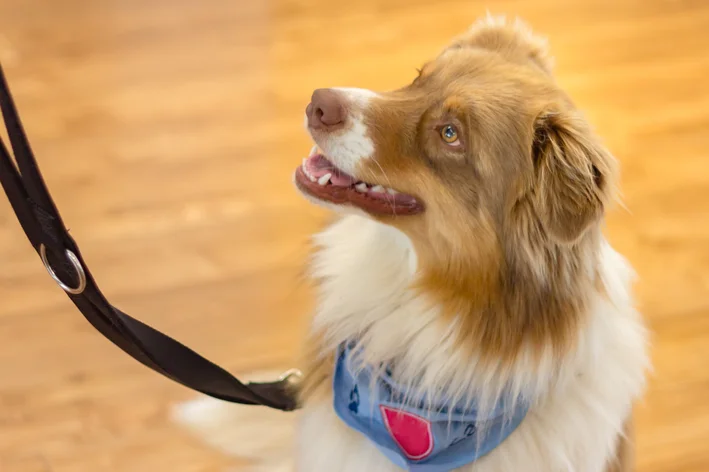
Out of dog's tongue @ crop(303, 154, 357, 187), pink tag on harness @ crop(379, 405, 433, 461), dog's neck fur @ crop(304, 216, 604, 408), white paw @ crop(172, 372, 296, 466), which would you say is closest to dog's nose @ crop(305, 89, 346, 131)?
dog's tongue @ crop(303, 154, 357, 187)

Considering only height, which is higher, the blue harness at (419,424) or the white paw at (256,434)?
the blue harness at (419,424)

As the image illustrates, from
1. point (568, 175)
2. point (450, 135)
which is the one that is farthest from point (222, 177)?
point (568, 175)

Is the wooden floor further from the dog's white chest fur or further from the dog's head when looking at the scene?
the dog's head

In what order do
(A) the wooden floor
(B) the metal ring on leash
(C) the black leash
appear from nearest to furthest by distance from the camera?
(C) the black leash, (B) the metal ring on leash, (A) the wooden floor

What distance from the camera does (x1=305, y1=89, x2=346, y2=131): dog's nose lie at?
1.42 metres

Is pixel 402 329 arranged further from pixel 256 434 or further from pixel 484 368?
pixel 256 434

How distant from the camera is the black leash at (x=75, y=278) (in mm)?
1110

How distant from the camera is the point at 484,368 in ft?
4.76

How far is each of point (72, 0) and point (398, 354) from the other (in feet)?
8.76

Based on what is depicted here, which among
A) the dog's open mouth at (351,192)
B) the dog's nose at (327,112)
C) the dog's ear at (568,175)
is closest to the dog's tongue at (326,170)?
the dog's open mouth at (351,192)

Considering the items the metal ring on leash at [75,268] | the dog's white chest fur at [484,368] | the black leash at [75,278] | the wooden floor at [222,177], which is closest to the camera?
the black leash at [75,278]

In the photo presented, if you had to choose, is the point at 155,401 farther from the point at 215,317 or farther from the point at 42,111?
the point at 42,111

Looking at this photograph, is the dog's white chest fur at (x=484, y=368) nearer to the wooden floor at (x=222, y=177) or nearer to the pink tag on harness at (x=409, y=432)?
the pink tag on harness at (x=409, y=432)

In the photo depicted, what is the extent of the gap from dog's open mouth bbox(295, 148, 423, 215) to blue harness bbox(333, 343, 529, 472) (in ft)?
1.16
